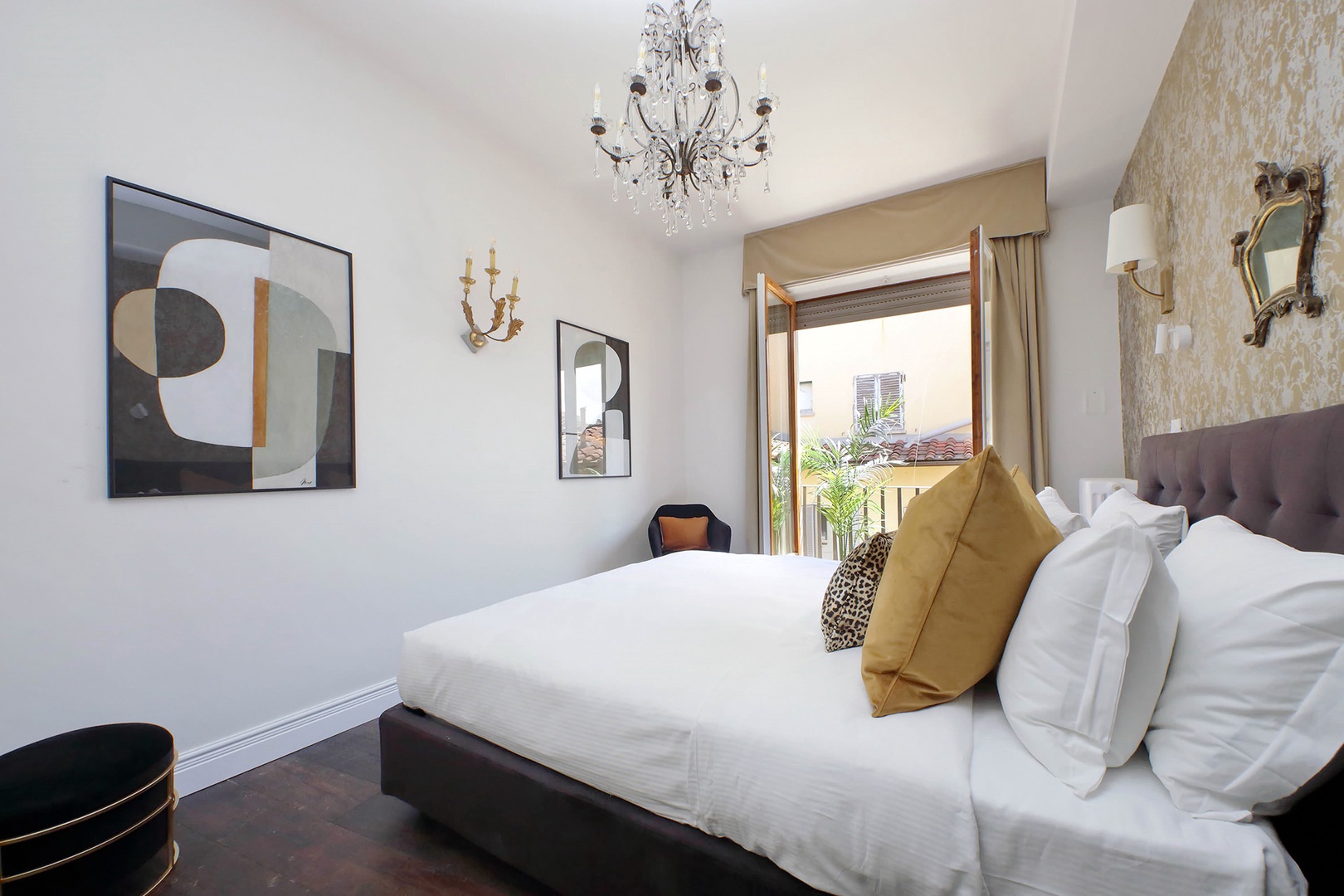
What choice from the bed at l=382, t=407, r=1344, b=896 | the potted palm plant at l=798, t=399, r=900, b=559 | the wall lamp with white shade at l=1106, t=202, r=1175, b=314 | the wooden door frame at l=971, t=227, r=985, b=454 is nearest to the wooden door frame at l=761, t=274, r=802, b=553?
the potted palm plant at l=798, t=399, r=900, b=559

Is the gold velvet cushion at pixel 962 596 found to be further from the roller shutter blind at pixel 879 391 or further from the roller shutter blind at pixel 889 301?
the roller shutter blind at pixel 879 391

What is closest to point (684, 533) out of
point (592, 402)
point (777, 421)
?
point (777, 421)

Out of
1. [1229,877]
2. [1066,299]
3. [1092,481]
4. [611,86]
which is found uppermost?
[611,86]

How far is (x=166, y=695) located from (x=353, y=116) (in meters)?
2.31

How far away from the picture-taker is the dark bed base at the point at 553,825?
3.59 feet

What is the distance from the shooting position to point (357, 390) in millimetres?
2391

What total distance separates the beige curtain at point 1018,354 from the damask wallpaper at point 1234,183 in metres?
A: 0.71

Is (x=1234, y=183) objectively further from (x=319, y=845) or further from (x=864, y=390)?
(x=864, y=390)

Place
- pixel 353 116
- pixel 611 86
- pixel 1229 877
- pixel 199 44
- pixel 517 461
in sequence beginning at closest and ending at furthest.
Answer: pixel 1229 877 → pixel 199 44 → pixel 353 116 → pixel 611 86 → pixel 517 461

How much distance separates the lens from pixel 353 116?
7.93ft

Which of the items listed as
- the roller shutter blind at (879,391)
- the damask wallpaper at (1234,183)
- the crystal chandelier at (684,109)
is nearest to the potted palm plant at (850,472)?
the roller shutter blind at (879,391)

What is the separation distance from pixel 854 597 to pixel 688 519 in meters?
2.69

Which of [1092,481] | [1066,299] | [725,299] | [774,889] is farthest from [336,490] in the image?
[1066,299]

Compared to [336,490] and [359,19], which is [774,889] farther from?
[359,19]
